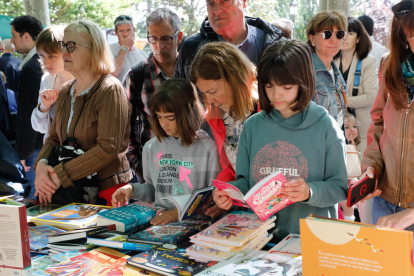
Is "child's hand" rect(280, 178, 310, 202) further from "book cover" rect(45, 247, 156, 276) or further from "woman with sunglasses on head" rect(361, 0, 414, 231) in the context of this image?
"book cover" rect(45, 247, 156, 276)

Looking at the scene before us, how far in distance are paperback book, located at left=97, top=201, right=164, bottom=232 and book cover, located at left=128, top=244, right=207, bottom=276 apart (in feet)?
0.85

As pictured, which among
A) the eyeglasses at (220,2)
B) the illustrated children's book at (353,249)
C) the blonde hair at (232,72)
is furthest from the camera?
the eyeglasses at (220,2)

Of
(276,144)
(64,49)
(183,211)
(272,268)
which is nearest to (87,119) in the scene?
(64,49)

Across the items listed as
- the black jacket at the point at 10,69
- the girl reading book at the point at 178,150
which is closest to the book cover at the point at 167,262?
the girl reading book at the point at 178,150

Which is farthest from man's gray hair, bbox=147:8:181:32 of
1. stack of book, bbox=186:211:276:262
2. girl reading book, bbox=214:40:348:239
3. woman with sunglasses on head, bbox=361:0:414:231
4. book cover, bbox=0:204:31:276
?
book cover, bbox=0:204:31:276

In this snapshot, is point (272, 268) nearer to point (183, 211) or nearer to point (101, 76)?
point (183, 211)

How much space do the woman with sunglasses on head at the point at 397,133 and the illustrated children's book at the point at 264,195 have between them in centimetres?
43

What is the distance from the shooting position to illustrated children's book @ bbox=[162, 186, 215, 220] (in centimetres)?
161

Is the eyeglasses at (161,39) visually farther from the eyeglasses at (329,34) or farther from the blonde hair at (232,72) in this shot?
A: the eyeglasses at (329,34)

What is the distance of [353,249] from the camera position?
104 cm

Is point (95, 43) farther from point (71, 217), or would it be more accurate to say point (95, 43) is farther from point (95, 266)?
point (95, 266)

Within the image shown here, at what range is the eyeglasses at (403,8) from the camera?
1.45 metres

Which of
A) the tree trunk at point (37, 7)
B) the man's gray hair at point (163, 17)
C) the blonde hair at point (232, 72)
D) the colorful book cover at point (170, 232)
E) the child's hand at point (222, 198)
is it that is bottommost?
the colorful book cover at point (170, 232)

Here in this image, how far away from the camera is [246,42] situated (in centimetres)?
239
